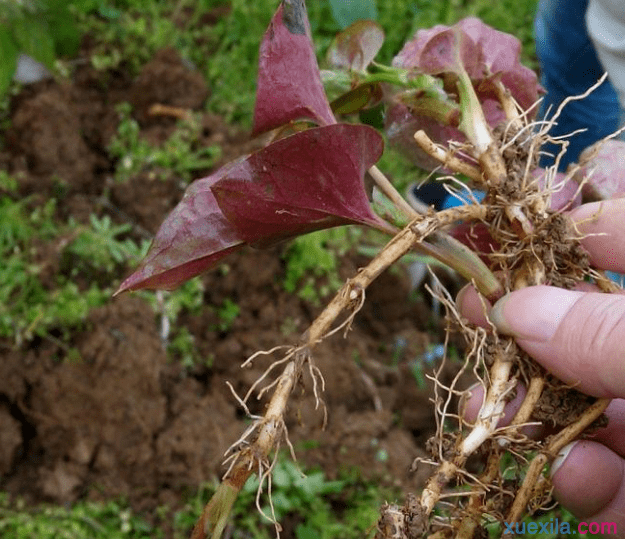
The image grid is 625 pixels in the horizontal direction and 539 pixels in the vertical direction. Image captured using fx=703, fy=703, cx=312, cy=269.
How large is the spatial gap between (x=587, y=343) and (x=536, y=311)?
7 centimetres

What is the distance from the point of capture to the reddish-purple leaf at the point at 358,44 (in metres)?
1.01

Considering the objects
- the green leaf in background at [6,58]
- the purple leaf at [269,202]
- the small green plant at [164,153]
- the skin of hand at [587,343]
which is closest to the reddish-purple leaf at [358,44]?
the purple leaf at [269,202]

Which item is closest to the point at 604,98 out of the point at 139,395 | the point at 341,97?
the point at 341,97

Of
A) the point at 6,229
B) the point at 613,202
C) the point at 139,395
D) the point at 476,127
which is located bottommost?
the point at 139,395

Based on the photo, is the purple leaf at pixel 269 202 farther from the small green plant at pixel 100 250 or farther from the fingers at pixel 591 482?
the small green plant at pixel 100 250

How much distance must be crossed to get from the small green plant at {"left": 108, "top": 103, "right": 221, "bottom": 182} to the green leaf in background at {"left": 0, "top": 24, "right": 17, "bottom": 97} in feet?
1.04

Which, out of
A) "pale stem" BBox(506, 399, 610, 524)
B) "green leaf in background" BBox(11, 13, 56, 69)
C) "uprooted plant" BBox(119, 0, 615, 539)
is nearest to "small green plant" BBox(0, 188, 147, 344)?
"green leaf in background" BBox(11, 13, 56, 69)

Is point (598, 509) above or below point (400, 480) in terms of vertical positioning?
above

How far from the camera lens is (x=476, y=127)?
94 centimetres

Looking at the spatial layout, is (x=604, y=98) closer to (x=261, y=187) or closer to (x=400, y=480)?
(x=400, y=480)

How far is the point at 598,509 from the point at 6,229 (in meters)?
1.37

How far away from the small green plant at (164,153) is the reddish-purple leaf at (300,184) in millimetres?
1108

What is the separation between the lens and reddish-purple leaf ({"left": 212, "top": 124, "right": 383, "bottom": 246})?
73 cm

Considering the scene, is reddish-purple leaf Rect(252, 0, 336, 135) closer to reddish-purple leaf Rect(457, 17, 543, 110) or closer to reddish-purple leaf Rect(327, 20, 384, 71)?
reddish-purple leaf Rect(327, 20, 384, 71)
